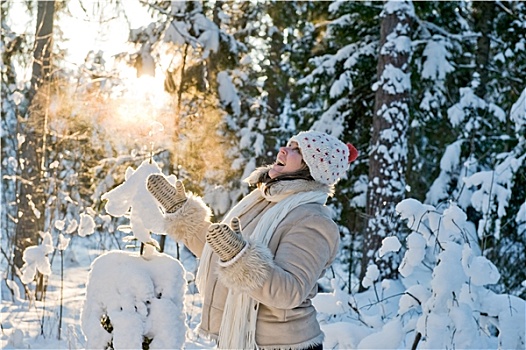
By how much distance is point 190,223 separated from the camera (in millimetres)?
2920

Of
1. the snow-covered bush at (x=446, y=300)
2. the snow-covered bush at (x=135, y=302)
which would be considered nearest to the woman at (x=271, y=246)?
the snow-covered bush at (x=135, y=302)

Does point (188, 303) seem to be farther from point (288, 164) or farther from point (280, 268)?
point (280, 268)

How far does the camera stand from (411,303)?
4387 millimetres

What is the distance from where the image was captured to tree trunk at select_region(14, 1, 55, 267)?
805 centimetres

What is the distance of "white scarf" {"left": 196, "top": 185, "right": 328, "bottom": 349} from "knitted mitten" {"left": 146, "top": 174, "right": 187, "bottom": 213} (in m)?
0.33

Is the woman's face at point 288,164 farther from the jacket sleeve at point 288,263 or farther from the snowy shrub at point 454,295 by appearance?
the snowy shrub at point 454,295

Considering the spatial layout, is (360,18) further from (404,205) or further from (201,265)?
→ (201,265)

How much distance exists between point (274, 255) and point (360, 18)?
775cm

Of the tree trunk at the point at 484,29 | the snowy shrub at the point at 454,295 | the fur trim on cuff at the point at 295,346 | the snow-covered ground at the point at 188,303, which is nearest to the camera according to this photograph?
the snow-covered ground at the point at 188,303

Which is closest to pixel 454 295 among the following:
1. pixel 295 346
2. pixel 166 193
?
pixel 295 346

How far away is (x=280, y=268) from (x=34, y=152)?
7233 mm

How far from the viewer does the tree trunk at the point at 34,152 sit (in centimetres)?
805

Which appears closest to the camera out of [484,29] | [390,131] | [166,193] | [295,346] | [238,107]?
[295,346]

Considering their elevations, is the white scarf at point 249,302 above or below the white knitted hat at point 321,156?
below
